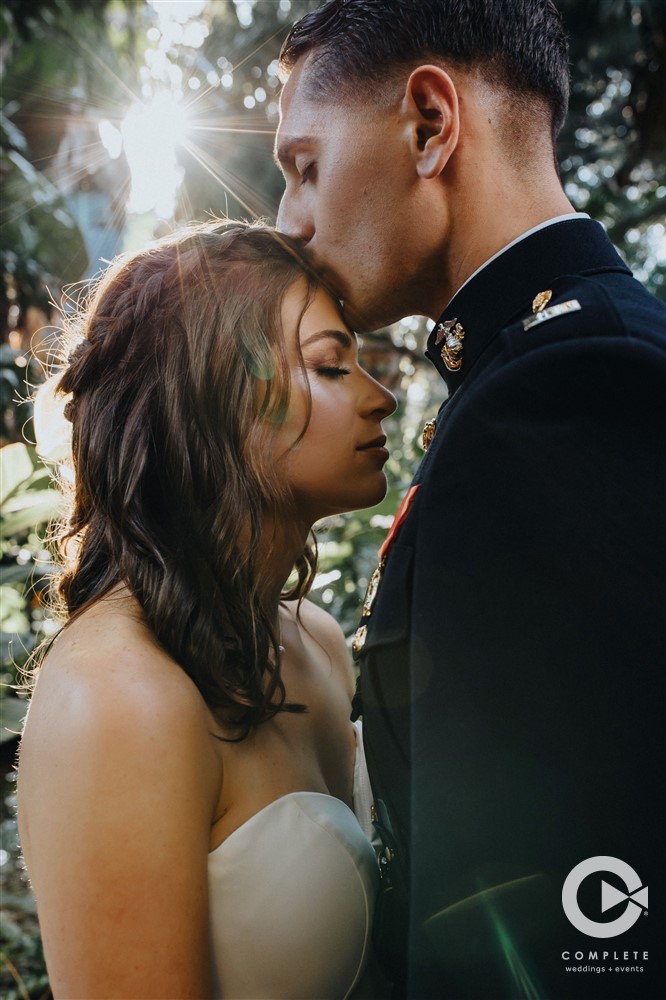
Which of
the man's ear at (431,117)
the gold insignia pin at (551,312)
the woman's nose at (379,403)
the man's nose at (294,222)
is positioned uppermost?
the man's ear at (431,117)

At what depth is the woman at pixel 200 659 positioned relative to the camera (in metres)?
1.34

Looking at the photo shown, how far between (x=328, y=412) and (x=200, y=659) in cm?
60

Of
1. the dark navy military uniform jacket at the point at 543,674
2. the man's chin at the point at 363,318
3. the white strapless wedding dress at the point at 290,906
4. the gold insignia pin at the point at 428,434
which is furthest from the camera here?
the man's chin at the point at 363,318

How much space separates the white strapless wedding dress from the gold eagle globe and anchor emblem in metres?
0.92

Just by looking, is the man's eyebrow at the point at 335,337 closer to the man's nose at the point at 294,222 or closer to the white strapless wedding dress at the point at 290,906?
the man's nose at the point at 294,222

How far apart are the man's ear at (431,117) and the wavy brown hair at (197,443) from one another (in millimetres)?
417

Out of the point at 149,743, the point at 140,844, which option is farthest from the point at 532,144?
the point at 140,844

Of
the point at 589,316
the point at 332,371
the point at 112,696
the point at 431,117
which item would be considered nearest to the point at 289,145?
the point at 431,117

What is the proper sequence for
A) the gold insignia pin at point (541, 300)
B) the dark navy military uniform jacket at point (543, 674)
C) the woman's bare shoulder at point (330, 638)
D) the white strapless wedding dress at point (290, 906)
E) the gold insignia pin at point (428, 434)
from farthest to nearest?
the woman's bare shoulder at point (330, 638) < the gold insignia pin at point (428, 434) < the white strapless wedding dress at point (290, 906) < the gold insignia pin at point (541, 300) < the dark navy military uniform jacket at point (543, 674)

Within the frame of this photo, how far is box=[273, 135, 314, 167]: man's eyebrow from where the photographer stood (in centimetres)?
173

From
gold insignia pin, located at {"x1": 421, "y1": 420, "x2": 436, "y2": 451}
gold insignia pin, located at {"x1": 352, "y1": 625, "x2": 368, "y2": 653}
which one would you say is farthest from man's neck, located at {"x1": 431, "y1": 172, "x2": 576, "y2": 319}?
gold insignia pin, located at {"x1": 352, "y1": 625, "x2": 368, "y2": 653}

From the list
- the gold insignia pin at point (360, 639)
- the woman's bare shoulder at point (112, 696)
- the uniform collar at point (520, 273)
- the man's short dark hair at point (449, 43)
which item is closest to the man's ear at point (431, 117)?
the man's short dark hair at point (449, 43)

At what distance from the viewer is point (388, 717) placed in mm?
1354

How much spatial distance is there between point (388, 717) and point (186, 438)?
0.76 meters
